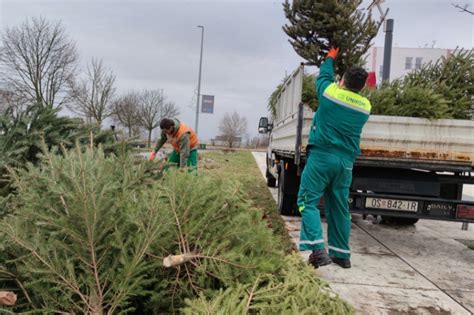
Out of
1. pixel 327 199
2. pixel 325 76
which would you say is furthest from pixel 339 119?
pixel 327 199

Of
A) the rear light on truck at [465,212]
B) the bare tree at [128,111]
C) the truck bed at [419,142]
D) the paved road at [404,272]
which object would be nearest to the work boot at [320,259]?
the paved road at [404,272]

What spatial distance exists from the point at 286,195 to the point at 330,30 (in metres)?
2.96

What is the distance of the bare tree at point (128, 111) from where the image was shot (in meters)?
33.9

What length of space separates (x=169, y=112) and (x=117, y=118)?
312 inches

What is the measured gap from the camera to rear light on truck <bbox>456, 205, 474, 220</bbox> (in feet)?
14.6

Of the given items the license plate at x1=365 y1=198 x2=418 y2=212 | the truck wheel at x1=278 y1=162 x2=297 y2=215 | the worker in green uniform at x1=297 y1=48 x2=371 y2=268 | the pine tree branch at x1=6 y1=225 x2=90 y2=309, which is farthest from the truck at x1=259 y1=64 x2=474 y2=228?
the pine tree branch at x1=6 y1=225 x2=90 y2=309

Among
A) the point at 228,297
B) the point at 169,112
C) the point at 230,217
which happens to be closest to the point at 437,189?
the point at 230,217

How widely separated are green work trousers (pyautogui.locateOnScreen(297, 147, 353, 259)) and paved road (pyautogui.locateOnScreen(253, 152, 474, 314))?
33 centimetres

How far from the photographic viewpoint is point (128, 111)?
35562mm

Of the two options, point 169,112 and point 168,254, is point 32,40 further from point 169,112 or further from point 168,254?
point 168,254

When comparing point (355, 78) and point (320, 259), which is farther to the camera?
point (355, 78)

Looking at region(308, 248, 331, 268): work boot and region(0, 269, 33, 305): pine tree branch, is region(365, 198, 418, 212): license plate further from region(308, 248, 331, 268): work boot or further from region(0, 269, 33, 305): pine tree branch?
region(0, 269, 33, 305): pine tree branch

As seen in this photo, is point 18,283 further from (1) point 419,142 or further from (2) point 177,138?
(1) point 419,142

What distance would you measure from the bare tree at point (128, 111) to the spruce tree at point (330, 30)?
2765cm
